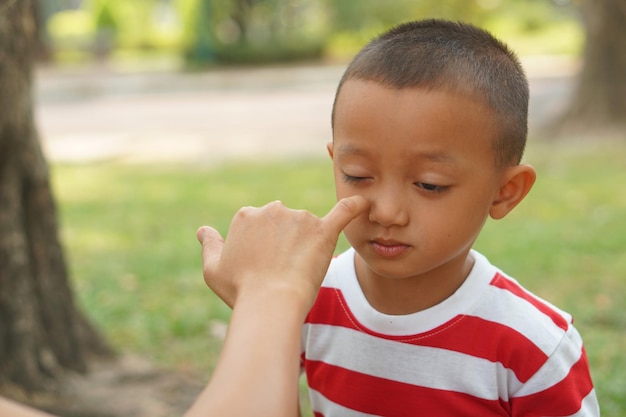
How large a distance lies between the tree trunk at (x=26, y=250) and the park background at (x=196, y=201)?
5 cm

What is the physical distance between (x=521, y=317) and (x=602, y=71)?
8789 mm

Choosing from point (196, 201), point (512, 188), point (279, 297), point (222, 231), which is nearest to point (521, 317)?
point (512, 188)

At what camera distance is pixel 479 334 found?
1.61 metres

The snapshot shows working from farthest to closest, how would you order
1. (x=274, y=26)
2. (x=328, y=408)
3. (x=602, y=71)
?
1. (x=274, y=26)
2. (x=602, y=71)
3. (x=328, y=408)

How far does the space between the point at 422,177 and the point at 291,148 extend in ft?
29.5

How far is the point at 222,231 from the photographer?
584 centimetres

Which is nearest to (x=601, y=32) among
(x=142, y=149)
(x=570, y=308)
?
Result: (x=142, y=149)

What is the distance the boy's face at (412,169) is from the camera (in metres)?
1.48

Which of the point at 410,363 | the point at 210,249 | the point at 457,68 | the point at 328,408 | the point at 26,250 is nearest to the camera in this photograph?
the point at 210,249

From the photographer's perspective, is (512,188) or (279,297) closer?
(279,297)

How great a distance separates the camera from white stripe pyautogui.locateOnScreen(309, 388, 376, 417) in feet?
5.63

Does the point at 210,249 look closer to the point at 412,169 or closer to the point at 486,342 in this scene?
the point at 412,169

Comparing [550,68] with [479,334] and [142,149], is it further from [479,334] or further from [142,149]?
[479,334]

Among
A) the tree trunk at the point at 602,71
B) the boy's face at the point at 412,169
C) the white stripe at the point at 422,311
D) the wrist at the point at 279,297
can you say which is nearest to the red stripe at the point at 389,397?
the white stripe at the point at 422,311
